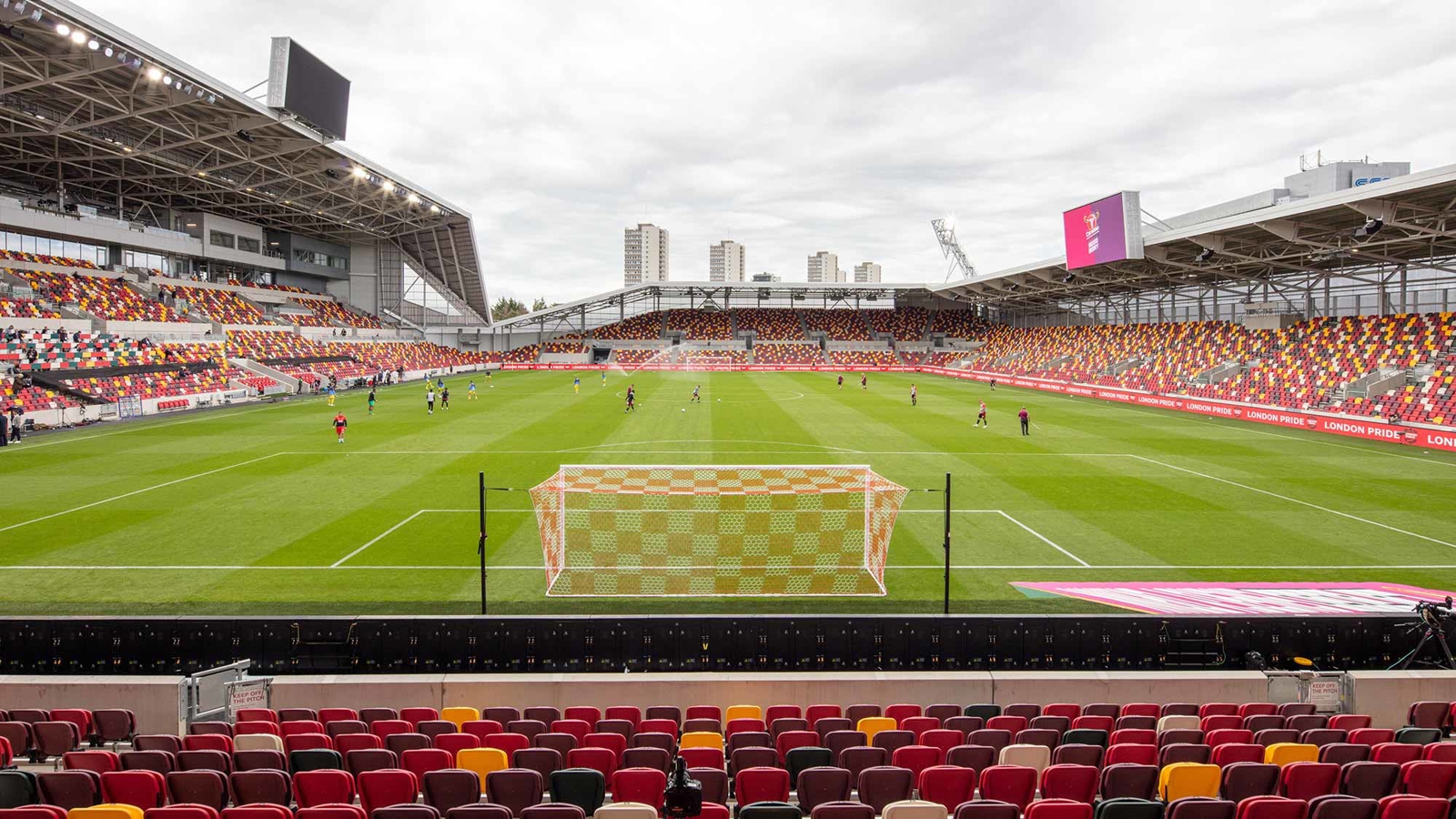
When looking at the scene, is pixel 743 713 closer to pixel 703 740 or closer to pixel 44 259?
pixel 703 740

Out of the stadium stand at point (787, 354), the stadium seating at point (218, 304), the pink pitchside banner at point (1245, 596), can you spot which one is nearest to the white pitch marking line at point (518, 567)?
the pink pitchside banner at point (1245, 596)

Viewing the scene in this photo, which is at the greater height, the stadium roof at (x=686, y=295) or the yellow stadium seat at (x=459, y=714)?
the stadium roof at (x=686, y=295)

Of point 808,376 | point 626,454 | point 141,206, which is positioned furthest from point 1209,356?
point 141,206

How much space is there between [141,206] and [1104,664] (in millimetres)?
73887

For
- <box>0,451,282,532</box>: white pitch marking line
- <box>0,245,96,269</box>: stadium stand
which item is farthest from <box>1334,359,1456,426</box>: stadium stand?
<box>0,245,96,269</box>: stadium stand

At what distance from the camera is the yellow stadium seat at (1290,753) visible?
19.9 ft

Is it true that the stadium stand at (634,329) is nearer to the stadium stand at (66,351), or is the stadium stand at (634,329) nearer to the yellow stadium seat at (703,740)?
the stadium stand at (66,351)

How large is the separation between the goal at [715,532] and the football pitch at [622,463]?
578 millimetres

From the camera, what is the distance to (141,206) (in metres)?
59.4

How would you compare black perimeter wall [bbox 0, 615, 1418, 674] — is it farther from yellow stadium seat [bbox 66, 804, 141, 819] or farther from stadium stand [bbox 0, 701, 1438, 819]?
yellow stadium seat [bbox 66, 804, 141, 819]

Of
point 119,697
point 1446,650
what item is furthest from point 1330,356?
point 119,697

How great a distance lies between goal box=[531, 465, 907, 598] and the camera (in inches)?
535

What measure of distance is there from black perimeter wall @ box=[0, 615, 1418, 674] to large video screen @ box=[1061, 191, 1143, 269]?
38402 millimetres

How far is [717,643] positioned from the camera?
9500mm
